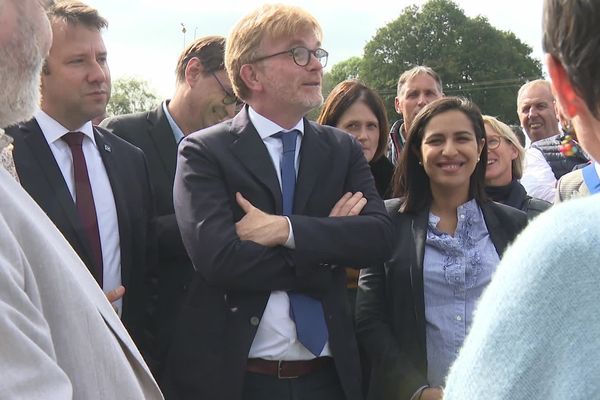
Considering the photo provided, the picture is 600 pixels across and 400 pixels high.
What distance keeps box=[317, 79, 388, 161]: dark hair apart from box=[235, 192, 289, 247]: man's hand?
1805 mm

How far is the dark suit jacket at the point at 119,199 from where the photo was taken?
9.22 feet

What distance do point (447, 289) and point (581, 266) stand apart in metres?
2.18

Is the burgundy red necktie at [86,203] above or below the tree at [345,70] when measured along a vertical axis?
below

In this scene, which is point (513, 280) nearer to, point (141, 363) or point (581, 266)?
point (581, 266)

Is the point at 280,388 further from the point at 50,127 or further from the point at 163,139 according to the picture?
the point at 163,139

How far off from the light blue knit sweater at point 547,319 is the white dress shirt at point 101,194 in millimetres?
2219

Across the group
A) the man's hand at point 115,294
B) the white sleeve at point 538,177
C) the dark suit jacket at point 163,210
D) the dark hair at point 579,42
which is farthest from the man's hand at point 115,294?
the white sleeve at point 538,177

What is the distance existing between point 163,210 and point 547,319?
2761 millimetres

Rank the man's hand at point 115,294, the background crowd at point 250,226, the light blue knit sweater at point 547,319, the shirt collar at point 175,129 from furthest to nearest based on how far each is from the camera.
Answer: the shirt collar at point 175,129
the man's hand at point 115,294
the background crowd at point 250,226
the light blue knit sweater at point 547,319

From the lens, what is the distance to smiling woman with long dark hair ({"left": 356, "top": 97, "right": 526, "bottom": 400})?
3.08 meters

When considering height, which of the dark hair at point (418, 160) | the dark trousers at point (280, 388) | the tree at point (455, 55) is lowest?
the dark trousers at point (280, 388)

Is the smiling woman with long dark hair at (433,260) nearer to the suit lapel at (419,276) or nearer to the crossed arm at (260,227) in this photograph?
the suit lapel at (419,276)

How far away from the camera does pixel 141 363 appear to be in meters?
1.73

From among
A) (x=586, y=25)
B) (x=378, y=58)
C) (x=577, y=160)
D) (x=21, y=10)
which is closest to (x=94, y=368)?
(x=21, y=10)
